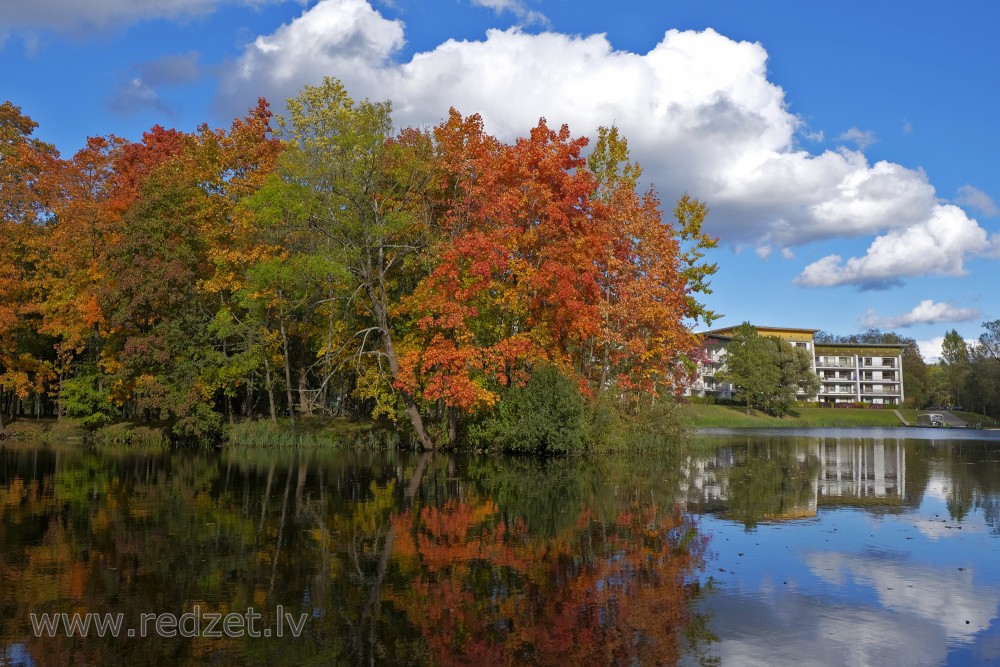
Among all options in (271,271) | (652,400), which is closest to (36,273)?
(271,271)

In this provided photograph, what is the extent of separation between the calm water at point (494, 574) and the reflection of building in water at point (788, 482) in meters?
0.22

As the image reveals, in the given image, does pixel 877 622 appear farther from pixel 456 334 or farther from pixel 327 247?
pixel 327 247

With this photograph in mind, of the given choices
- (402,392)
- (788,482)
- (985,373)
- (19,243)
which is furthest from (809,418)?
(19,243)

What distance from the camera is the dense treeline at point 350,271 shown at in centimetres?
3108

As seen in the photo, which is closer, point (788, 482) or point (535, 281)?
point (788, 482)

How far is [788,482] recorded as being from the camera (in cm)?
2277

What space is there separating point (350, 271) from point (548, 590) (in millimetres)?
25051

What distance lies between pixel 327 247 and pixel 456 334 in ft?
21.5

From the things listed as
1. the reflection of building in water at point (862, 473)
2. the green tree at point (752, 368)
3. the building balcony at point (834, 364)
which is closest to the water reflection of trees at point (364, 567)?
the reflection of building in water at point (862, 473)

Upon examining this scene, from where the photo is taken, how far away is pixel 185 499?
17719 millimetres

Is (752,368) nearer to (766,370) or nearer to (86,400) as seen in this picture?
(766,370)

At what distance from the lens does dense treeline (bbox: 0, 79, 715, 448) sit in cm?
3108

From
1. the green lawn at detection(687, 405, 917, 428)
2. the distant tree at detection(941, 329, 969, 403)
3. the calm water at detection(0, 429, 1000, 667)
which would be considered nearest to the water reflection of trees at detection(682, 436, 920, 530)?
the calm water at detection(0, 429, 1000, 667)

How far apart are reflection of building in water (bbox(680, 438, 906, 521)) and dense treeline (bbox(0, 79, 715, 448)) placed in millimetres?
6256
